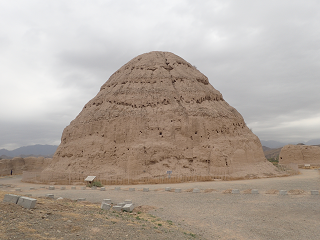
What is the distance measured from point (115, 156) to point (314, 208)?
49.9 feet

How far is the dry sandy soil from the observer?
6.08m


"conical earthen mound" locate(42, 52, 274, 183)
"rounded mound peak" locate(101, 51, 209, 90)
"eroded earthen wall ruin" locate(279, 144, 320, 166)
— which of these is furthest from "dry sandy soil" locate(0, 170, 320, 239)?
"eroded earthen wall ruin" locate(279, 144, 320, 166)

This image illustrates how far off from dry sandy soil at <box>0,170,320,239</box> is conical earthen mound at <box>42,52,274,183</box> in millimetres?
7909

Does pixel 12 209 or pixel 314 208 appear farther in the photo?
pixel 314 208

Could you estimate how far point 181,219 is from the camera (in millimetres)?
8867

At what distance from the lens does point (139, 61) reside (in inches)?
1072

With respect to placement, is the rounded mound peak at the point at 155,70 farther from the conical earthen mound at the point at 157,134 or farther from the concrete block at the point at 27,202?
the concrete block at the point at 27,202

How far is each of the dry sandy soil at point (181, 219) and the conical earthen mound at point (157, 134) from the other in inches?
311

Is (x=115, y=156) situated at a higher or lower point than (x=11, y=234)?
higher

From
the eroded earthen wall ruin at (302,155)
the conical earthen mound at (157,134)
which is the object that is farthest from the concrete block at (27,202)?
the eroded earthen wall ruin at (302,155)

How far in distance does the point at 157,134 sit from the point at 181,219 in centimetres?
1305

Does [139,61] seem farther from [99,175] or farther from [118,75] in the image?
[99,175]

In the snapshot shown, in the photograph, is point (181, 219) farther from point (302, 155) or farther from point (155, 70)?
point (302, 155)

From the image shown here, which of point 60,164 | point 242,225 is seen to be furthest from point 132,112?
point 242,225
